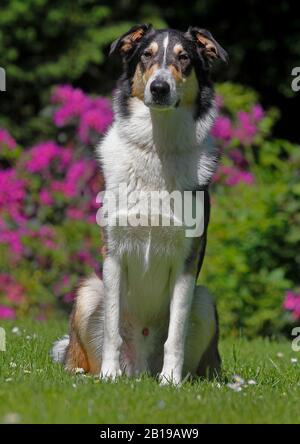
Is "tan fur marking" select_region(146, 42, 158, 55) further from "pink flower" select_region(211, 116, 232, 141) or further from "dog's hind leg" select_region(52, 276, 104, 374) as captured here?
"pink flower" select_region(211, 116, 232, 141)

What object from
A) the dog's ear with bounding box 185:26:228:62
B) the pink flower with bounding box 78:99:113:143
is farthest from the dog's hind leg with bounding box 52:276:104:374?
the pink flower with bounding box 78:99:113:143

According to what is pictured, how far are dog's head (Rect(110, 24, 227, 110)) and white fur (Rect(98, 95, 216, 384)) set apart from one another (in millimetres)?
132

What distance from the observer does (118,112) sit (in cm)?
495

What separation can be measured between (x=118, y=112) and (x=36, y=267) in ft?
11.8

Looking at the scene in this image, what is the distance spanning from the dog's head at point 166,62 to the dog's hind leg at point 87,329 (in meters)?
1.19

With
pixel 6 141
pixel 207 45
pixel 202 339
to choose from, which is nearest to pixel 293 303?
pixel 202 339

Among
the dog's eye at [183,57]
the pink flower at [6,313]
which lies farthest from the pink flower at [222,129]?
the dog's eye at [183,57]

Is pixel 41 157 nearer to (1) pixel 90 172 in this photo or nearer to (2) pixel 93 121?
(1) pixel 90 172

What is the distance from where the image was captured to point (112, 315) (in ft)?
15.7

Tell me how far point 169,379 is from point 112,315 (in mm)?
486

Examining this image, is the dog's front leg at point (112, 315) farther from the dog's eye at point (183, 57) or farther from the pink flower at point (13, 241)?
the pink flower at point (13, 241)

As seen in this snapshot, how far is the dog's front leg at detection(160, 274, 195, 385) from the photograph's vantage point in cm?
474

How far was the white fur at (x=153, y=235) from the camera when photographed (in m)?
4.73

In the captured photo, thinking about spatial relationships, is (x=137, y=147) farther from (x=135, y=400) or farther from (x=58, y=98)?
(x=58, y=98)
